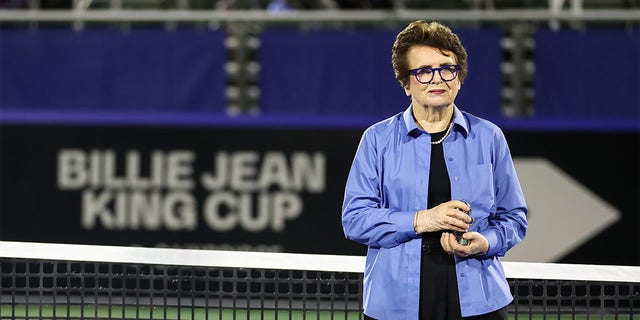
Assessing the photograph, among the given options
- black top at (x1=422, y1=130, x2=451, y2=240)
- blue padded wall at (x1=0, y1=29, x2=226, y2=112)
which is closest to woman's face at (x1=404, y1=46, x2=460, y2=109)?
black top at (x1=422, y1=130, x2=451, y2=240)

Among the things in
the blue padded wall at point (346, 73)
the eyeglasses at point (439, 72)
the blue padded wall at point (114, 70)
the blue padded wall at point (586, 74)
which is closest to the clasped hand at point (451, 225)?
the eyeglasses at point (439, 72)

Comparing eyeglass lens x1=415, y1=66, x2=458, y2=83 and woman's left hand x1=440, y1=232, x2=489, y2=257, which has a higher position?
eyeglass lens x1=415, y1=66, x2=458, y2=83

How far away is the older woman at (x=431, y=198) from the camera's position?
3389mm

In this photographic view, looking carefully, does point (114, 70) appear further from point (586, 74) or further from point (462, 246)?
point (462, 246)

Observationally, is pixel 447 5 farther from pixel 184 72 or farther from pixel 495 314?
pixel 495 314

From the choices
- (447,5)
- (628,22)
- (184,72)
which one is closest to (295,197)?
(184,72)

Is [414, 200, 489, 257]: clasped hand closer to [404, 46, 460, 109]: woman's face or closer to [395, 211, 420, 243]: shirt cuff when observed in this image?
[395, 211, 420, 243]: shirt cuff

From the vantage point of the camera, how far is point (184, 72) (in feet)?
32.5

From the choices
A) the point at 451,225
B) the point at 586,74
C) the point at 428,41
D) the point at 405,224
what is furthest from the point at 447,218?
the point at 586,74

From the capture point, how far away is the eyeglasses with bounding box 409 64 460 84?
3.45 meters

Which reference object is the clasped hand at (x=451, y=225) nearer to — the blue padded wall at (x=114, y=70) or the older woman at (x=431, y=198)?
the older woman at (x=431, y=198)

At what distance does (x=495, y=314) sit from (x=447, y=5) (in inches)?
287

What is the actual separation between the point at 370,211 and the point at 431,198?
18 centimetres

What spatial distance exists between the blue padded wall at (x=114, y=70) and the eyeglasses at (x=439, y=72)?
21.5 ft
